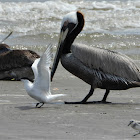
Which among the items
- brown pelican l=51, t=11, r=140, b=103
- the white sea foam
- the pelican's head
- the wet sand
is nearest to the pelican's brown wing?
brown pelican l=51, t=11, r=140, b=103

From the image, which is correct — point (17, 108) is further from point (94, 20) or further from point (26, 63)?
point (94, 20)

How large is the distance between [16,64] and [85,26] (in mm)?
11342

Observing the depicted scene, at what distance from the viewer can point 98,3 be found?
2984 centimetres

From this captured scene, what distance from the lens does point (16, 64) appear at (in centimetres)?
1135

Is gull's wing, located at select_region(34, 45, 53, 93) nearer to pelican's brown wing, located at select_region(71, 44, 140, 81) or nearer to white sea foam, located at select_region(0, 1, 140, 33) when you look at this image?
pelican's brown wing, located at select_region(71, 44, 140, 81)

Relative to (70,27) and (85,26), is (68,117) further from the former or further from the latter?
(85,26)

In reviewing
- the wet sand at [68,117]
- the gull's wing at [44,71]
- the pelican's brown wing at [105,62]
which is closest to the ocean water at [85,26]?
the wet sand at [68,117]

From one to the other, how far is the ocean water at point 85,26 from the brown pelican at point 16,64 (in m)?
4.44

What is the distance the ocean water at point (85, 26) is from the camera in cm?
1841

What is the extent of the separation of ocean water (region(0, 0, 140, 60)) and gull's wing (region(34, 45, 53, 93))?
25.0ft

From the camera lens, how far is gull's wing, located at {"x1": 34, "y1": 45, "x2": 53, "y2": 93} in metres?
7.34

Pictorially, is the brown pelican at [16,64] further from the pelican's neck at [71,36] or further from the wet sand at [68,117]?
the pelican's neck at [71,36]

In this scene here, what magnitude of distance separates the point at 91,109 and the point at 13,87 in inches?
122

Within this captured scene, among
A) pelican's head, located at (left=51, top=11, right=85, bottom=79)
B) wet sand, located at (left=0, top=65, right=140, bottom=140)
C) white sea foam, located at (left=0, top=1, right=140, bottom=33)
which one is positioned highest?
pelican's head, located at (left=51, top=11, right=85, bottom=79)
